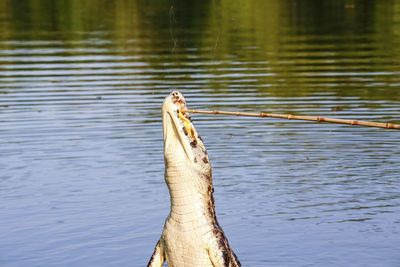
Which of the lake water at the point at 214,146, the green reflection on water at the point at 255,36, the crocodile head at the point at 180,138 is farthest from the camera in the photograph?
the green reflection on water at the point at 255,36

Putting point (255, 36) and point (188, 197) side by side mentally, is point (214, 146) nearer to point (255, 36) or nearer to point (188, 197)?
point (188, 197)

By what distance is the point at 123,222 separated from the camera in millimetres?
10273

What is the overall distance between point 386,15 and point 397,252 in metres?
30.2

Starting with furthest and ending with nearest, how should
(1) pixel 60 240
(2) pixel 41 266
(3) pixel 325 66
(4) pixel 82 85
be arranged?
1. (3) pixel 325 66
2. (4) pixel 82 85
3. (1) pixel 60 240
4. (2) pixel 41 266

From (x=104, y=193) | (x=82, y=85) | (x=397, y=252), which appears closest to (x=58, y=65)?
(x=82, y=85)

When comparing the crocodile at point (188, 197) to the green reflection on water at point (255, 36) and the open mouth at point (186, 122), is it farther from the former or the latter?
the green reflection on water at point (255, 36)

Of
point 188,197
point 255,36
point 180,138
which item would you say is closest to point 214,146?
point 188,197

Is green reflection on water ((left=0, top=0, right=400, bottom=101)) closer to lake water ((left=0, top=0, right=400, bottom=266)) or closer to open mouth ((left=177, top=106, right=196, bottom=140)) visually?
lake water ((left=0, top=0, right=400, bottom=266))

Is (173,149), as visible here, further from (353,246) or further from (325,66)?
(325,66)

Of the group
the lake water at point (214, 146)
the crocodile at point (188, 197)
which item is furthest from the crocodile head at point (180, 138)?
the lake water at point (214, 146)

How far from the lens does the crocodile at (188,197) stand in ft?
18.6

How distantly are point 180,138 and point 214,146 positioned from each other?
27.7 feet

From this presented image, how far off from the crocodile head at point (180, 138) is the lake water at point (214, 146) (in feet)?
11.2

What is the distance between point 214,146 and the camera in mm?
14086
